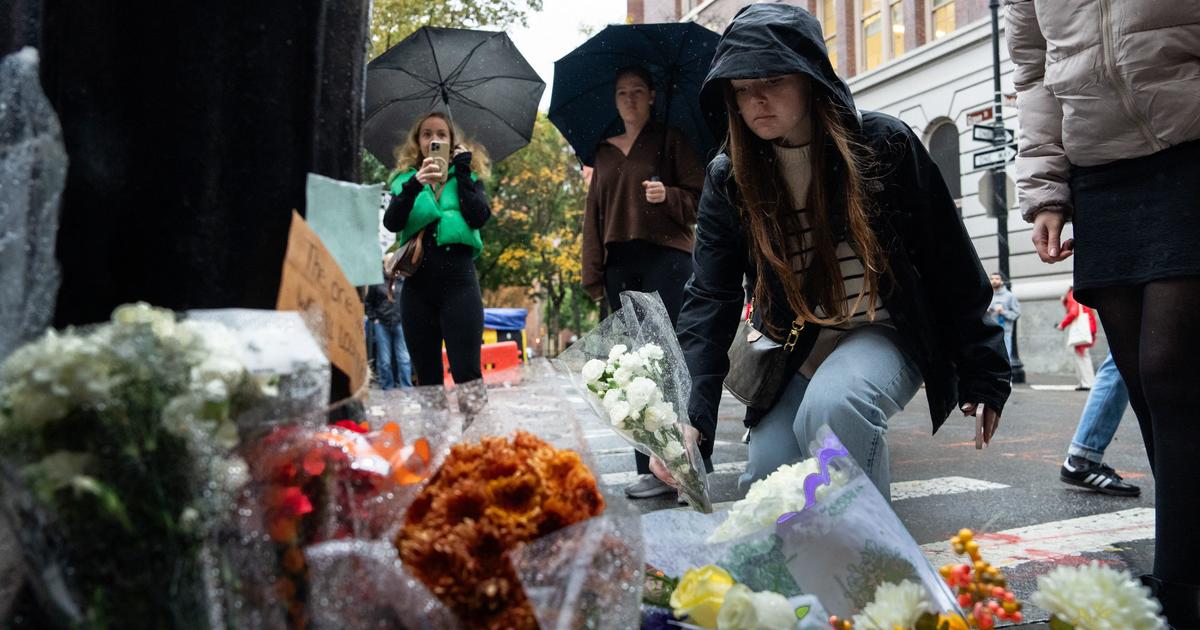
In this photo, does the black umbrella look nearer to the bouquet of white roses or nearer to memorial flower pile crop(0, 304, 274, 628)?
the bouquet of white roses

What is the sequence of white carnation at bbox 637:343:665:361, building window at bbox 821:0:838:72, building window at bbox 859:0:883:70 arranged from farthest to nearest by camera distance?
building window at bbox 821:0:838:72
building window at bbox 859:0:883:70
white carnation at bbox 637:343:665:361

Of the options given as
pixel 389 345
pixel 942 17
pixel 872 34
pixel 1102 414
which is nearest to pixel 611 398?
pixel 1102 414

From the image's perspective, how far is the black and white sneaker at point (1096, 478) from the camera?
4398 mm

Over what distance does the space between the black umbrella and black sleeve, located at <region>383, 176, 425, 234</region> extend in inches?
42.5

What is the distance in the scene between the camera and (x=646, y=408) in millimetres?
2545

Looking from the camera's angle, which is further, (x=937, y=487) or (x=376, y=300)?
(x=376, y=300)

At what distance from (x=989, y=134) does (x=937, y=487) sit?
12545 mm

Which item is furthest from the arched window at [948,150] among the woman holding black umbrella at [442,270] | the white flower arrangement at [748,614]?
the white flower arrangement at [748,614]

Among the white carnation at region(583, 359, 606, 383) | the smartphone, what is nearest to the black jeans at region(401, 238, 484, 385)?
the smartphone

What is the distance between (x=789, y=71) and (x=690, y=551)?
1.33m

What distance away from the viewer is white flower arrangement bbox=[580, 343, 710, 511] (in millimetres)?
2539

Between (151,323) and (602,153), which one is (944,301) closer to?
(151,323)

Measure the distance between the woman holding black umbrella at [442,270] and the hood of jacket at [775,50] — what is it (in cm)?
239

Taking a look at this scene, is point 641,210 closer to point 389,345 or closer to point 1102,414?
point 1102,414
